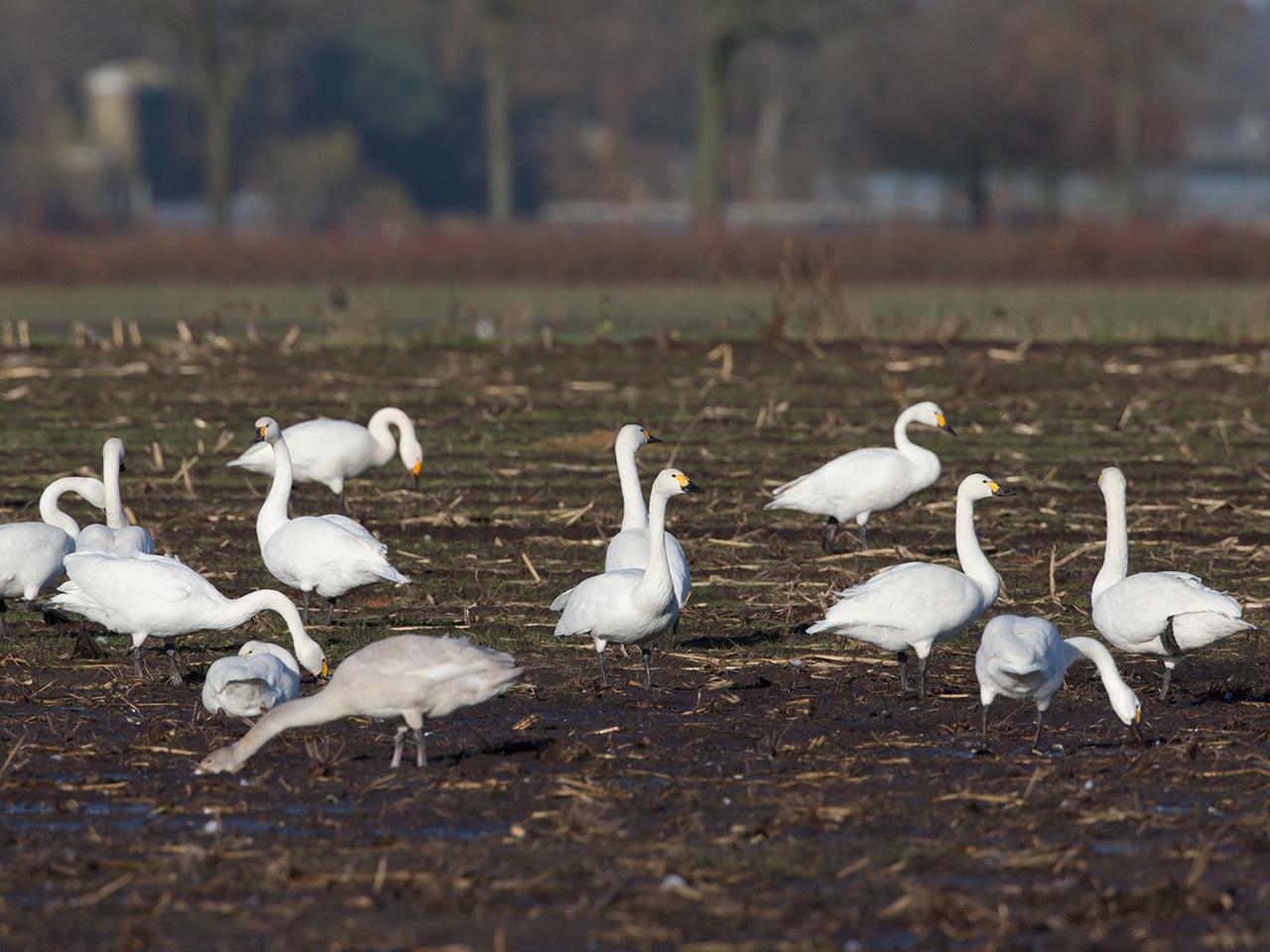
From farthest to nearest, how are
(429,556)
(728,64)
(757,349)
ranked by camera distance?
(728,64)
(757,349)
(429,556)

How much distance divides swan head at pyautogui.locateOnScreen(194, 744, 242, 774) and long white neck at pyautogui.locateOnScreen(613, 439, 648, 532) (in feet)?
12.6

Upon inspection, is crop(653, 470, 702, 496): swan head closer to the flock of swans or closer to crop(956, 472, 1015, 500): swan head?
the flock of swans

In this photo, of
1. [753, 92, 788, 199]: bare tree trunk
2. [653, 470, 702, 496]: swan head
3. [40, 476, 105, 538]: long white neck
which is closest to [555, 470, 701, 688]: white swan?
[653, 470, 702, 496]: swan head

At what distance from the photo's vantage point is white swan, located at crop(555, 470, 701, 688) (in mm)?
9125

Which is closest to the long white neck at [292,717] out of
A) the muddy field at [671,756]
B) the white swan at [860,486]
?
the muddy field at [671,756]

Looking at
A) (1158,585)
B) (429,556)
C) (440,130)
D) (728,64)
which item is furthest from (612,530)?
(440,130)

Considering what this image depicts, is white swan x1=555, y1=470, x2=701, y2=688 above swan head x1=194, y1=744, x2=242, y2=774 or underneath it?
above

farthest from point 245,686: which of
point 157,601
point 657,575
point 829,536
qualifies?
point 829,536

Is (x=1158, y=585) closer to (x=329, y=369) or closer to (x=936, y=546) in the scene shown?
(x=936, y=546)

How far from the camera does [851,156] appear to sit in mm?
85812

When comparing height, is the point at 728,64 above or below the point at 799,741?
above

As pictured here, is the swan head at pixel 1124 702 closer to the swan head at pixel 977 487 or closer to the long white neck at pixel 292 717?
the swan head at pixel 977 487

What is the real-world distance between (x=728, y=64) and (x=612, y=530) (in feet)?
129

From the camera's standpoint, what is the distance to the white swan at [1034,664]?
7762 millimetres
